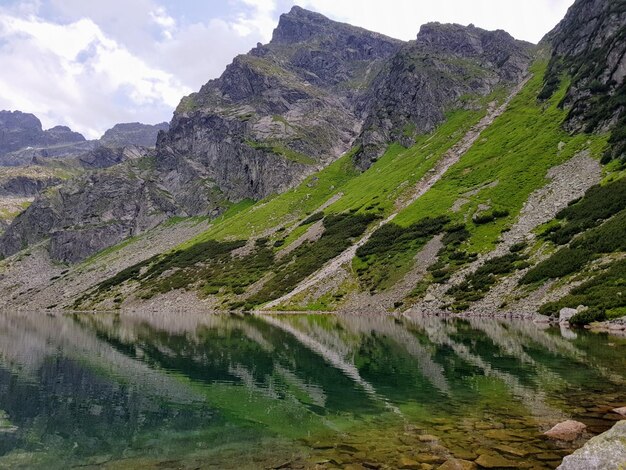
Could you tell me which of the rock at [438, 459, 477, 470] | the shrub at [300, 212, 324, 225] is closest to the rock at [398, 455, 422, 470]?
the rock at [438, 459, 477, 470]

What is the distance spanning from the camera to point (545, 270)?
195 feet

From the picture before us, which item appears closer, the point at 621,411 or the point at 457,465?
the point at 457,465

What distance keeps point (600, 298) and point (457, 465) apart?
41.7 m

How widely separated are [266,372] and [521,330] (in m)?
28.2

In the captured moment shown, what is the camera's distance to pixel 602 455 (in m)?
11.5

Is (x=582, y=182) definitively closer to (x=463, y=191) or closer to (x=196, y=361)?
(x=463, y=191)

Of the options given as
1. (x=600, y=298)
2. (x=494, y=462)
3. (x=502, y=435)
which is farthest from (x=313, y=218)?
(x=494, y=462)

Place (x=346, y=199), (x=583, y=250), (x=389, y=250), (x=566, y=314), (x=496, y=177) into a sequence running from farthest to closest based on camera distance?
(x=346, y=199) < (x=496, y=177) < (x=389, y=250) < (x=583, y=250) < (x=566, y=314)

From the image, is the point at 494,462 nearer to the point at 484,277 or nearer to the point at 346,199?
the point at 484,277

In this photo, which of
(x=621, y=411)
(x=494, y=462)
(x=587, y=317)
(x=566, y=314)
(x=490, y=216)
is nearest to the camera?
(x=494, y=462)

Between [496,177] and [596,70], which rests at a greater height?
[596,70]

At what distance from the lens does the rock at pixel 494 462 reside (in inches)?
542

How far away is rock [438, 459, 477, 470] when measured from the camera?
1379cm

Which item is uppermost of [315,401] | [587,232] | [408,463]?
[587,232]
